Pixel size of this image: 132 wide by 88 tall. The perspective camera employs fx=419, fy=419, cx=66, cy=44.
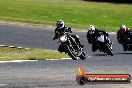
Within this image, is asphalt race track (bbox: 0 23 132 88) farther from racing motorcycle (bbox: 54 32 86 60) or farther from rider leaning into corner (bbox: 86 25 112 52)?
racing motorcycle (bbox: 54 32 86 60)

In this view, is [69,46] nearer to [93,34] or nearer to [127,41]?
[93,34]

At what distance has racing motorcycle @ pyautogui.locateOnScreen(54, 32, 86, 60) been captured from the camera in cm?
1116

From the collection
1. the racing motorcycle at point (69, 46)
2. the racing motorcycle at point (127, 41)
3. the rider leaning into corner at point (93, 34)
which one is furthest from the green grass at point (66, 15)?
the racing motorcycle at point (69, 46)

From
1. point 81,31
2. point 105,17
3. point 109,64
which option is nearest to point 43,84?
point 109,64

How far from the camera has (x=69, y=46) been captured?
11.8 meters

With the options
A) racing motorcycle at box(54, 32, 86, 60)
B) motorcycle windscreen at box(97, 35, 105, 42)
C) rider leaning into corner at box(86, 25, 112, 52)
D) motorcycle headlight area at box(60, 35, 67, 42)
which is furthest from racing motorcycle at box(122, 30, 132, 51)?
motorcycle headlight area at box(60, 35, 67, 42)

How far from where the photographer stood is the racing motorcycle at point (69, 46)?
1116cm

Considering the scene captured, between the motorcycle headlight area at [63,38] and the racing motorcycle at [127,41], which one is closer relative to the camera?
the motorcycle headlight area at [63,38]

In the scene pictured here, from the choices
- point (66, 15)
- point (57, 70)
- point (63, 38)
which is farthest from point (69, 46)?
point (66, 15)

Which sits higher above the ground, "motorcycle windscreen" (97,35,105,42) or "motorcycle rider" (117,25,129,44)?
"motorcycle windscreen" (97,35,105,42)

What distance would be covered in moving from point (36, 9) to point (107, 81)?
5816 cm

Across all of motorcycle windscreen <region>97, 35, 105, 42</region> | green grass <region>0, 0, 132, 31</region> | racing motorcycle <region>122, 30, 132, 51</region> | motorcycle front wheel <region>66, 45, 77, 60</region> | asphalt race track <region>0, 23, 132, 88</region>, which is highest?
motorcycle windscreen <region>97, 35, 105, 42</region>

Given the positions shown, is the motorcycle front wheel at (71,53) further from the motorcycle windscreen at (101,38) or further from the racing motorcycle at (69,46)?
the motorcycle windscreen at (101,38)

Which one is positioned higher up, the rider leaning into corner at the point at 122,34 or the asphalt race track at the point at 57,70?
the rider leaning into corner at the point at 122,34
